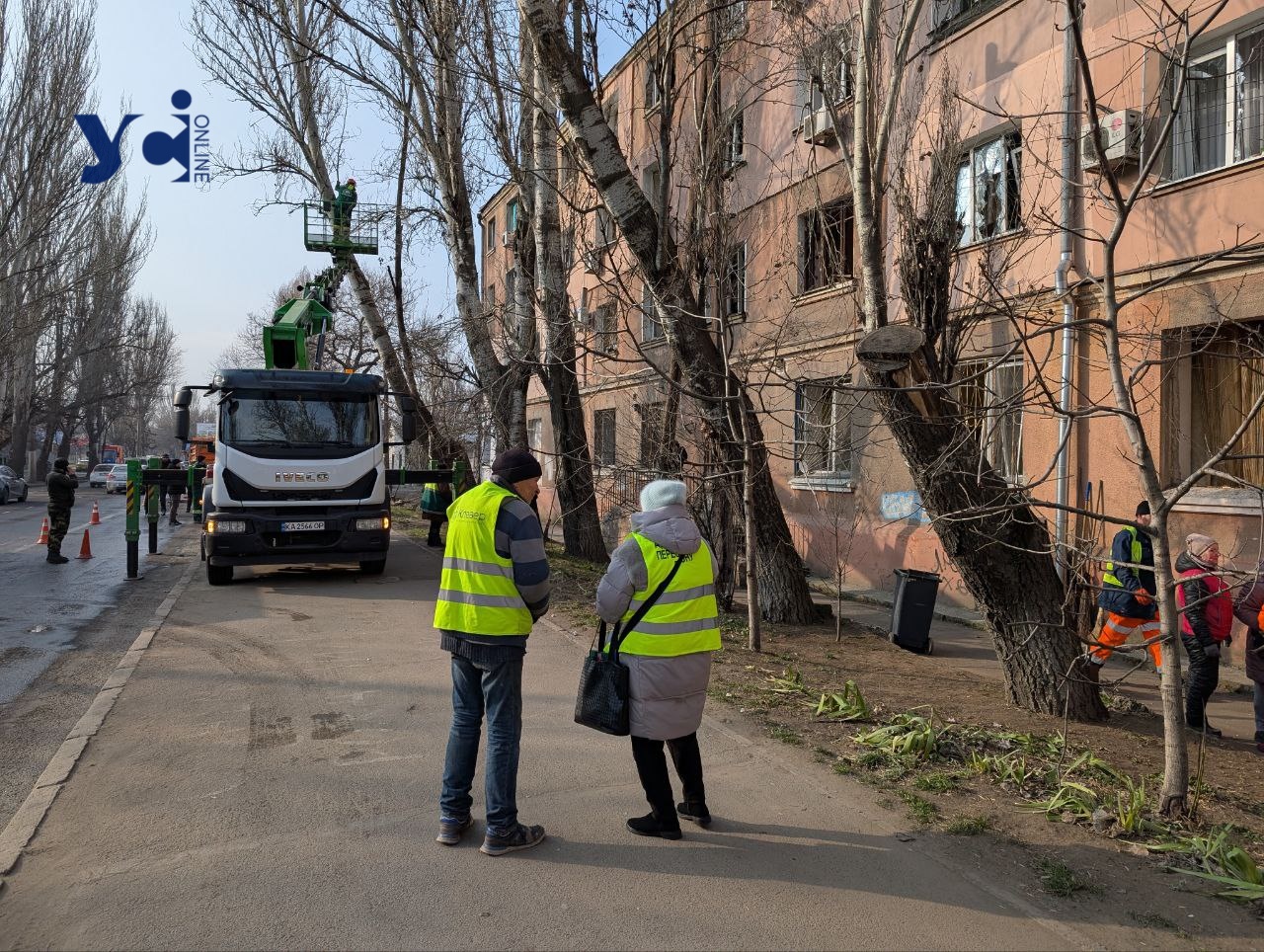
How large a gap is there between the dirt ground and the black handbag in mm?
1580

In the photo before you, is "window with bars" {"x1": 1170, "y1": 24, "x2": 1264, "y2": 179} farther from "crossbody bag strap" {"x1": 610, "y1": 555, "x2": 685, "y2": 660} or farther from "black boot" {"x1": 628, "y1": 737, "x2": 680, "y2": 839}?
"black boot" {"x1": 628, "y1": 737, "x2": 680, "y2": 839}

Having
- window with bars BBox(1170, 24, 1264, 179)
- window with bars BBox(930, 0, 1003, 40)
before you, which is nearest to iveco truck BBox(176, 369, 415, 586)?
window with bars BBox(930, 0, 1003, 40)

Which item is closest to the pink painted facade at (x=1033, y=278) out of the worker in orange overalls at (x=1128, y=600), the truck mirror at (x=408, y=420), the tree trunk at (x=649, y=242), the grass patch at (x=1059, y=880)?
the tree trunk at (x=649, y=242)

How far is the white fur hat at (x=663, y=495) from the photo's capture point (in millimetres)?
4203

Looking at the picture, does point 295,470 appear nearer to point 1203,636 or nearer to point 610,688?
point 610,688

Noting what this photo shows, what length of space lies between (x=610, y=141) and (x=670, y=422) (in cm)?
301

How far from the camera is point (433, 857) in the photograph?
Answer: 12.8 ft

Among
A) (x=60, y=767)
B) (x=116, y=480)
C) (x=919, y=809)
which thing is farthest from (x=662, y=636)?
(x=116, y=480)

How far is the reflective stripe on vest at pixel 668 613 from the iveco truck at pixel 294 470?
864 cm

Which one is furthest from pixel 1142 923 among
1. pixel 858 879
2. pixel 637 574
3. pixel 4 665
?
pixel 4 665

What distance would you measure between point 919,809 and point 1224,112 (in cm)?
843

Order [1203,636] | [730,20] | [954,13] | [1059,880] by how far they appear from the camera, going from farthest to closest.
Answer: [954,13]
[730,20]
[1203,636]
[1059,880]

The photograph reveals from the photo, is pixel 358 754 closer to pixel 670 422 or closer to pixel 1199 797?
pixel 1199 797

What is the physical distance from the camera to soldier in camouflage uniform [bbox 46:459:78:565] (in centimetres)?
1441
